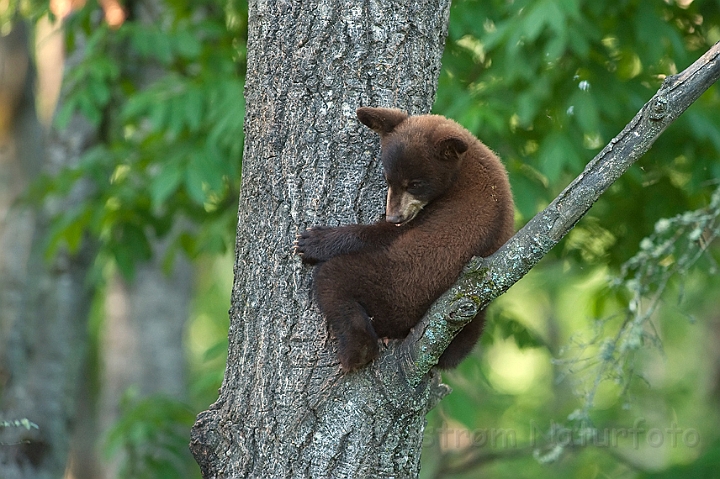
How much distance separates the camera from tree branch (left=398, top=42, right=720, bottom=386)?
8.00ft

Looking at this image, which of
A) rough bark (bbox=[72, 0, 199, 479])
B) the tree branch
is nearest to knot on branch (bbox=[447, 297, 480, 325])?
the tree branch

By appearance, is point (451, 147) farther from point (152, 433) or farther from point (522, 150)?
point (152, 433)

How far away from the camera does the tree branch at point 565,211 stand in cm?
244

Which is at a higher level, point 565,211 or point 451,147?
point 451,147

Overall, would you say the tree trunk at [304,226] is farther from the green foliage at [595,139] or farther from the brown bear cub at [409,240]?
the green foliage at [595,139]

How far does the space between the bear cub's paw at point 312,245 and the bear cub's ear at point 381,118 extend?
47 centimetres

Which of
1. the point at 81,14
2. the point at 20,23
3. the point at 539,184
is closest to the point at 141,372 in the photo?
the point at 20,23

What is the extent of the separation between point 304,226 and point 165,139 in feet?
11.3

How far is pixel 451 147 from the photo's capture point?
3162mm

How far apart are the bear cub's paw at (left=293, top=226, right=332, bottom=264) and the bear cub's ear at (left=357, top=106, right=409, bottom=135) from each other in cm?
47

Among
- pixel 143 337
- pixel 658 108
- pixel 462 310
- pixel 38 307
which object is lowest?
pixel 143 337

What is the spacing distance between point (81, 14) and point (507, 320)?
417 centimetres

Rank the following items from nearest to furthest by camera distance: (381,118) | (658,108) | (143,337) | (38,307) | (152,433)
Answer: (658,108)
(381,118)
(152,433)
(38,307)
(143,337)

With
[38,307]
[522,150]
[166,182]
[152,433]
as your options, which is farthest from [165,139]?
[522,150]
